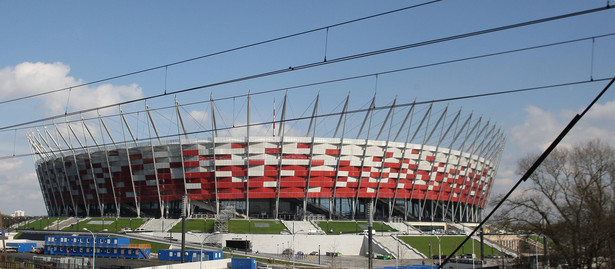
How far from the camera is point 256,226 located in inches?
3632

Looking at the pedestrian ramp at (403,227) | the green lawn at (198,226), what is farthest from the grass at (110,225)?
the pedestrian ramp at (403,227)

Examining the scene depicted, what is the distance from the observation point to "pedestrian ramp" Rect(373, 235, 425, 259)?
7764cm

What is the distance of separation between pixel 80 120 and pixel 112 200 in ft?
60.1

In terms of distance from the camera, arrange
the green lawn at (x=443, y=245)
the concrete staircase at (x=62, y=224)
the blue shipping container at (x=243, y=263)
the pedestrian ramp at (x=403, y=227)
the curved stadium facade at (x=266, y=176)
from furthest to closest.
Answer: the concrete staircase at (x=62, y=224), the curved stadium facade at (x=266, y=176), the pedestrian ramp at (x=403, y=227), the green lawn at (x=443, y=245), the blue shipping container at (x=243, y=263)

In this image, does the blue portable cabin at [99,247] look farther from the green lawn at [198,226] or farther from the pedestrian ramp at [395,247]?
the pedestrian ramp at [395,247]

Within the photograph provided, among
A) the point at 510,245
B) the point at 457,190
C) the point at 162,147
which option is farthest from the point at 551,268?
the point at 457,190

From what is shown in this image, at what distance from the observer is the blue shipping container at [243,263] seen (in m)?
53.3

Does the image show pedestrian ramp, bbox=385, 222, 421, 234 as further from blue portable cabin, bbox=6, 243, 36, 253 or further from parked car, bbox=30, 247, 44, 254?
blue portable cabin, bbox=6, 243, 36, 253

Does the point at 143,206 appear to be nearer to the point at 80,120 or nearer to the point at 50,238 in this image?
the point at 80,120

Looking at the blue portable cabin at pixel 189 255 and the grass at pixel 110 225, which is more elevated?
the grass at pixel 110 225

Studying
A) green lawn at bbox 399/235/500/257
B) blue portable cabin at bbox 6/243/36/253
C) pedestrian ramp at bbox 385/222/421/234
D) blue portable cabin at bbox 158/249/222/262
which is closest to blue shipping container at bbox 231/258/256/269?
blue portable cabin at bbox 158/249/222/262

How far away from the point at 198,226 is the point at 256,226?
397 inches

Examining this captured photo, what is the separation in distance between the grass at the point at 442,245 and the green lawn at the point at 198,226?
32.3m

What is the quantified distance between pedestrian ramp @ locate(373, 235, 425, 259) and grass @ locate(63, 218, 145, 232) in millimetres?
45128
